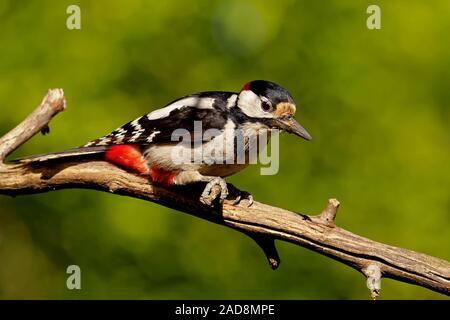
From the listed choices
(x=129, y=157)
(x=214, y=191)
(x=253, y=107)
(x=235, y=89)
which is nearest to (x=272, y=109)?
(x=253, y=107)

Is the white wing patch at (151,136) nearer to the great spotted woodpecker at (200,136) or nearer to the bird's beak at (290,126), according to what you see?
the great spotted woodpecker at (200,136)

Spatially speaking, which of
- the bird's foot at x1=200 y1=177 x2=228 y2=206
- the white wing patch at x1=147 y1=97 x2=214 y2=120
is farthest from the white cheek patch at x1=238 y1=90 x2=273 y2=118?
the bird's foot at x1=200 y1=177 x2=228 y2=206

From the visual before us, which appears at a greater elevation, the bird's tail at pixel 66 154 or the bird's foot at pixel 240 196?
the bird's tail at pixel 66 154

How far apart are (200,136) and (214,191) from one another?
0.27 meters

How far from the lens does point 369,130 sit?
623 cm

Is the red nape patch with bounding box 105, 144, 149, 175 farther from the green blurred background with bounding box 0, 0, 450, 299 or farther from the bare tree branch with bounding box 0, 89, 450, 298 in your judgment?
the green blurred background with bounding box 0, 0, 450, 299

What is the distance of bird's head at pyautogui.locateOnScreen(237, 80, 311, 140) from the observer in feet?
15.8

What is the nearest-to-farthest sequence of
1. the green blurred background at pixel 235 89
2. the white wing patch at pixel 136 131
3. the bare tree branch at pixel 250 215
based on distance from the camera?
the bare tree branch at pixel 250 215
the white wing patch at pixel 136 131
the green blurred background at pixel 235 89

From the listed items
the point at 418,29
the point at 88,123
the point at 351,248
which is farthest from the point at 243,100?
the point at 418,29

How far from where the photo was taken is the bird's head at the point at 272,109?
4.81 metres

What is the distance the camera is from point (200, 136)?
479 cm

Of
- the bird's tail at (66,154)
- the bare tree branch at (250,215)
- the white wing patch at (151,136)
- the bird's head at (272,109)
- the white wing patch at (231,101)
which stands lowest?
the bare tree branch at (250,215)

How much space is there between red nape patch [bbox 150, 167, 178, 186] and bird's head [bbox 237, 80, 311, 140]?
44 centimetres

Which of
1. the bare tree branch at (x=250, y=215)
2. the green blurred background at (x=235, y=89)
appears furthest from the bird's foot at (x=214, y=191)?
the green blurred background at (x=235, y=89)
